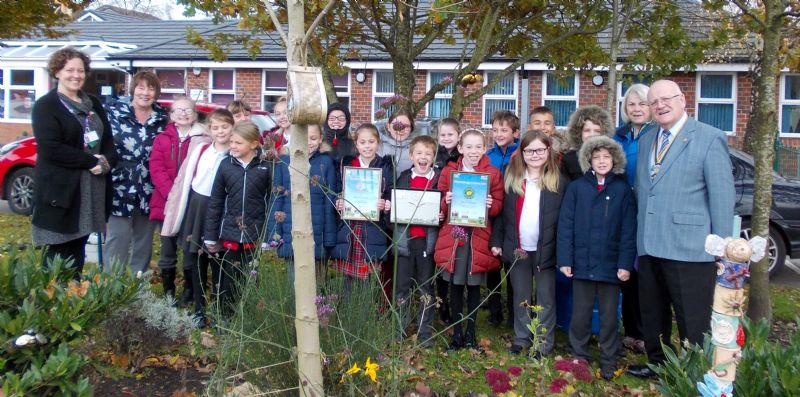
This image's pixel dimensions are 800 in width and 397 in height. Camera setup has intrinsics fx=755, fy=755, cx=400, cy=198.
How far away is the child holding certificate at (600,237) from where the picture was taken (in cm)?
514

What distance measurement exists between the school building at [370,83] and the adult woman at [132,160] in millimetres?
11312

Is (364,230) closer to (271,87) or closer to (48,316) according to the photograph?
(48,316)

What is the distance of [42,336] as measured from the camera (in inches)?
138

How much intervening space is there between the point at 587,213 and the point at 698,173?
0.84 meters

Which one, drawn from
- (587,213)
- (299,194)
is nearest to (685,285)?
(587,213)

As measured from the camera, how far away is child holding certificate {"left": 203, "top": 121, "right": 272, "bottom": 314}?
5.77m

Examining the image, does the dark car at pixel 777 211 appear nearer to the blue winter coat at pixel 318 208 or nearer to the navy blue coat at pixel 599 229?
the navy blue coat at pixel 599 229

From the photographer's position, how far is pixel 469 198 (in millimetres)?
5422

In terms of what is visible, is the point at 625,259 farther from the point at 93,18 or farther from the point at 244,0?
the point at 93,18

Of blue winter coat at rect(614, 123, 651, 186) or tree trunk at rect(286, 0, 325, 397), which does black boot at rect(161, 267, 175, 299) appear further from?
blue winter coat at rect(614, 123, 651, 186)

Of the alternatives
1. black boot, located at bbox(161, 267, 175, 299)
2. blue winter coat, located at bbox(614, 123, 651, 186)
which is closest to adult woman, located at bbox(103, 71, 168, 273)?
black boot, located at bbox(161, 267, 175, 299)

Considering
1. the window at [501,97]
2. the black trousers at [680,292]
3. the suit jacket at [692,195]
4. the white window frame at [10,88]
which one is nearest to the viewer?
the suit jacket at [692,195]

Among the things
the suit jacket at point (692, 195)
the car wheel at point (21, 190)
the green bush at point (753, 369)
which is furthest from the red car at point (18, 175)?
the green bush at point (753, 369)

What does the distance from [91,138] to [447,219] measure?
108 inches
